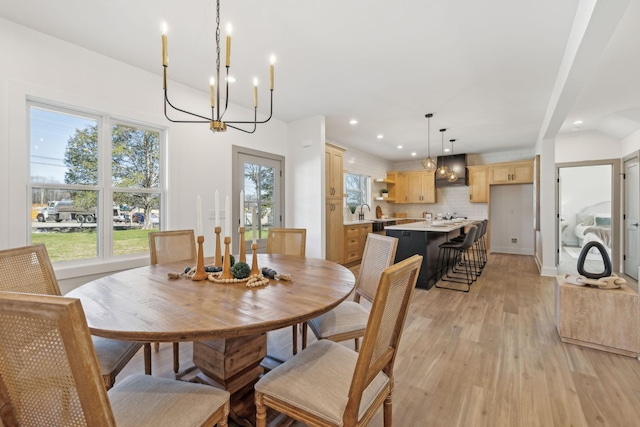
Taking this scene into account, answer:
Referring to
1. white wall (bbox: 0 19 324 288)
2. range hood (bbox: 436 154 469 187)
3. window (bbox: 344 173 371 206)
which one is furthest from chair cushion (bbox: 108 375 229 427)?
range hood (bbox: 436 154 469 187)

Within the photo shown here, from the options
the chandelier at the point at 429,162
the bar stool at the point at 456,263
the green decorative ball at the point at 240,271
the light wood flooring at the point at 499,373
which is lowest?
the light wood flooring at the point at 499,373

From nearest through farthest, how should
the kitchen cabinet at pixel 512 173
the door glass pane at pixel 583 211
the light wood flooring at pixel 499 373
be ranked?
the light wood flooring at pixel 499 373
the door glass pane at pixel 583 211
the kitchen cabinet at pixel 512 173

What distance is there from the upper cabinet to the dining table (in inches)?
118

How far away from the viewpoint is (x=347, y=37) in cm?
238

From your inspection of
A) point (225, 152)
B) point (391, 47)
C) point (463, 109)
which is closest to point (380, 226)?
point (463, 109)

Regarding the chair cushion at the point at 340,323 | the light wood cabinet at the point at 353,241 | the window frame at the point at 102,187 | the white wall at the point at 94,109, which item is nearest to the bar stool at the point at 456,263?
the light wood cabinet at the point at 353,241

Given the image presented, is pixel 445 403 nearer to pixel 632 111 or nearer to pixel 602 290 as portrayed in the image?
pixel 602 290

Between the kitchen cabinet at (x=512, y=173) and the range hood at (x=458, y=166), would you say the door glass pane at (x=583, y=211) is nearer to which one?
the kitchen cabinet at (x=512, y=173)

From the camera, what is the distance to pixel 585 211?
249 inches

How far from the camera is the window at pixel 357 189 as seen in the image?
6.70 m

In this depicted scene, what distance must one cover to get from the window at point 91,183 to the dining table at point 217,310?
1386 millimetres

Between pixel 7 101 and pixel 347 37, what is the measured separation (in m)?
2.71

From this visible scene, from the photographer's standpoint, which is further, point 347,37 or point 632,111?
point 632,111

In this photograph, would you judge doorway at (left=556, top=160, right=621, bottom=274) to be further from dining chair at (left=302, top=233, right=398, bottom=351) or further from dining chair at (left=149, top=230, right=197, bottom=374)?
dining chair at (left=149, top=230, right=197, bottom=374)
